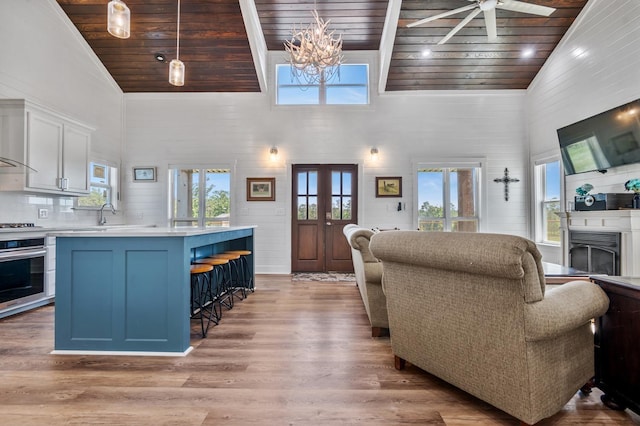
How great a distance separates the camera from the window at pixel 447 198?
19.3 feet

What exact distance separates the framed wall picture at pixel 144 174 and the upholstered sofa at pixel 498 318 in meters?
5.63

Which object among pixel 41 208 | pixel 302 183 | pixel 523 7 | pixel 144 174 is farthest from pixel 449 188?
pixel 41 208

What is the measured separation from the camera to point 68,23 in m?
4.74

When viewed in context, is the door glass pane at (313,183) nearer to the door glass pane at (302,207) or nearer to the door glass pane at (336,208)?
the door glass pane at (302,207)

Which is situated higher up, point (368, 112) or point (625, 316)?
point (368, 112)

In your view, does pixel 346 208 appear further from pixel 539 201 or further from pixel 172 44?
pixel 172 44

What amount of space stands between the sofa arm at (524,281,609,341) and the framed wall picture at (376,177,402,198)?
4.28 m

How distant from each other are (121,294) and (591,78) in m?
6.16

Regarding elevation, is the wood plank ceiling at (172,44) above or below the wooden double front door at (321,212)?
above

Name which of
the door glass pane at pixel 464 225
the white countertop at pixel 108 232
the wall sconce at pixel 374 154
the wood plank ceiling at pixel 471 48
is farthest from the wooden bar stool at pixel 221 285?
the wood plank ceiling at pixel 471 48

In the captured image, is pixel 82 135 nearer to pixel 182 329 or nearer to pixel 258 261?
pixel 258 261

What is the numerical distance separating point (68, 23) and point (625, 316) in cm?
728

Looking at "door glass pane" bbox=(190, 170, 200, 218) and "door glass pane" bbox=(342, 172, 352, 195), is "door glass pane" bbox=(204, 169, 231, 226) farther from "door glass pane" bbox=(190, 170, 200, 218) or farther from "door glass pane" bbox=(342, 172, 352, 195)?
"door glass pane" bbox=(342, 172, 352, 195)

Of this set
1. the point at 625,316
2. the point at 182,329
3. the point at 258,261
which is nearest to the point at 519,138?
the point at 625,316
